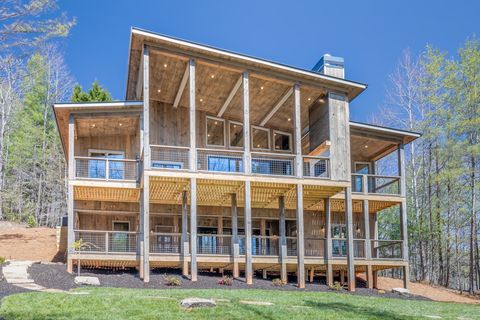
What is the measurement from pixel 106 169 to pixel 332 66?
9721 millimetres

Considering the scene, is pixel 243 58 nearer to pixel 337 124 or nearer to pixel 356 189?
pixel 337 124

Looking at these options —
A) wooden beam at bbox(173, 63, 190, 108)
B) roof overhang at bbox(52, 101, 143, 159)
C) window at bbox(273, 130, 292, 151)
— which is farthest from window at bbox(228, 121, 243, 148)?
roof overhang at bbox(52, 101, 143, 159)

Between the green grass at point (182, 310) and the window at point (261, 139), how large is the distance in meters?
10.6

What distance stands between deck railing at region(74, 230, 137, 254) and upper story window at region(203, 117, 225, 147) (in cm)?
527

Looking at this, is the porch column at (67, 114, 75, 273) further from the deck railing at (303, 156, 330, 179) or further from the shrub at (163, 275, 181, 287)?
the deck railing at (303, 156, 330, 179)

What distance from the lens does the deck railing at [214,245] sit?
64.0 feet

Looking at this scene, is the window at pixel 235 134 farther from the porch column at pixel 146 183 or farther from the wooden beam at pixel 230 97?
the porch column at pixel 146 183

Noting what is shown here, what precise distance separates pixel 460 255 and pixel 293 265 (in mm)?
16723

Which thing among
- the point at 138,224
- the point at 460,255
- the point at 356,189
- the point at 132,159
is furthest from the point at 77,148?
the point at 460,255

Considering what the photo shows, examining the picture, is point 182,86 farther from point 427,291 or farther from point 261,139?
point 427,291

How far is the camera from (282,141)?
2414 centimetres

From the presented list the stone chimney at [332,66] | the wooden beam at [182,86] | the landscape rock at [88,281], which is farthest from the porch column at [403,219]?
the landscape rock at [88,281]

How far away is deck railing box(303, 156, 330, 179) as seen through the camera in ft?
65.8

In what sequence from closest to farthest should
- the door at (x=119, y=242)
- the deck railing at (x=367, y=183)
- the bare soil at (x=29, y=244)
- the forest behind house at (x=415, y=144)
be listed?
the door at (x=119, y=242) → the bare soil at (x=29, y=244) → the deck railing at (x=367, y=183) → the forest behind house at (x=415, y=144)
